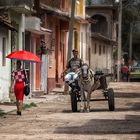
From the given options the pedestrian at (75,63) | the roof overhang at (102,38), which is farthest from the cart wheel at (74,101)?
the roof overhang at (102,38)

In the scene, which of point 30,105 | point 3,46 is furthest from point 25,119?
point 3,46

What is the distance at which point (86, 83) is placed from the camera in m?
20.0

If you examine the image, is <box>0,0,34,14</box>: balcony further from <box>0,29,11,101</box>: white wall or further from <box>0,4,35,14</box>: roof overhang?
<box>0,29,11,101</box>: white wall

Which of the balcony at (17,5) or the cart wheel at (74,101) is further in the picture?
the balcony at (17,5)

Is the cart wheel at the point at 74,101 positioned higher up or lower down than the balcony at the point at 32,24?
lower down

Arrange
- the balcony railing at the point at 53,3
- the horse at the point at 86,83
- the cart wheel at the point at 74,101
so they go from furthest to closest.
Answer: the balcony railing at the point at 53,3 < the cart wheel at the point at 74,101 < the horse at the point at 86,83

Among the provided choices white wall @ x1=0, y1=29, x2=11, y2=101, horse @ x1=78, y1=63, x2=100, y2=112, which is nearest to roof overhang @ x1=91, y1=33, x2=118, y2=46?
white wall @ x1=0, y1=29, x2=11, y2=101

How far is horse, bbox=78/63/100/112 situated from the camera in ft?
64.6

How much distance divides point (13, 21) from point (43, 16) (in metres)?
7.32

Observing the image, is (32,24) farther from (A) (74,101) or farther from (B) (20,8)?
(A) (74,101)

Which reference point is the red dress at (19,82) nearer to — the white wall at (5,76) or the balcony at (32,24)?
the white wall at (5,76)

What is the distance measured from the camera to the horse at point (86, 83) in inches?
776

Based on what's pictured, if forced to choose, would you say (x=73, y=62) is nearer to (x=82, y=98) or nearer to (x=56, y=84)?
(x=82, y=98)

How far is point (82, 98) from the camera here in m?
20.2
